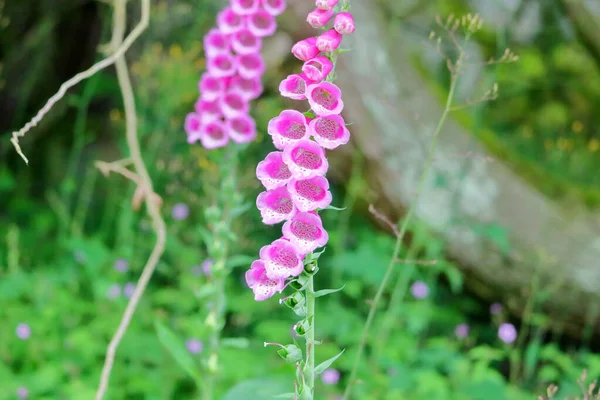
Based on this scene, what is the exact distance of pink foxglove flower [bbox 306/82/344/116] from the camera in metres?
0.99

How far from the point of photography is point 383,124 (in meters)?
3.15

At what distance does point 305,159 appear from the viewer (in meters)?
1.03

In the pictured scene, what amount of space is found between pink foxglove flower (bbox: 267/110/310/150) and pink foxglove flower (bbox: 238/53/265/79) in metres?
0.81

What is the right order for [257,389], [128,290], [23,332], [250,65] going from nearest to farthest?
[257,389]
[250,65]
[23,332]
[128,290]

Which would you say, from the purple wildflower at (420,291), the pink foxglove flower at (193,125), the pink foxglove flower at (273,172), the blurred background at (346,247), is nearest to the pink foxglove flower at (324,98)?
the pink foxglove flower at (273,172)

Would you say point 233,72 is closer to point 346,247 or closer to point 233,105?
point 233,105

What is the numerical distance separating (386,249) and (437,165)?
46cm

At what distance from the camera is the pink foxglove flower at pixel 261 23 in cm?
176

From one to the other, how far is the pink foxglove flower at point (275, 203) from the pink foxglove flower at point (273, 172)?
21mm

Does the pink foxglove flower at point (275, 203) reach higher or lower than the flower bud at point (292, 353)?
higher

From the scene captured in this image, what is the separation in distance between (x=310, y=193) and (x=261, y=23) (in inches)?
34.2

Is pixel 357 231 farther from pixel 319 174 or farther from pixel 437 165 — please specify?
pixel 319 174

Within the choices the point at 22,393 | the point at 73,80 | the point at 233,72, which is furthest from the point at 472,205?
the point at 73,80

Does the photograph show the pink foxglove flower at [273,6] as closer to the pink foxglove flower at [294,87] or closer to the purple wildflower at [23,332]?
the pink foxglove flower at [294,87]
